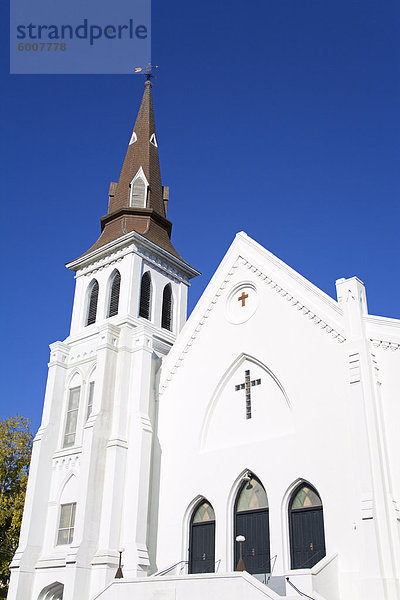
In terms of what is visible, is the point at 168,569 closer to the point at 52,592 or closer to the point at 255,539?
the point at 255,539

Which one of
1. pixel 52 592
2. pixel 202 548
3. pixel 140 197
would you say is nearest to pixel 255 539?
pixel 202 548

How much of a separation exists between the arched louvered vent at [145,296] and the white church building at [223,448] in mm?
109

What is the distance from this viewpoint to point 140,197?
95.5 ft

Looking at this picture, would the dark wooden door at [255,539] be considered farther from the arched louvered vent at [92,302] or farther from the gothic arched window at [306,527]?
the arched louvered vent at [92,302]

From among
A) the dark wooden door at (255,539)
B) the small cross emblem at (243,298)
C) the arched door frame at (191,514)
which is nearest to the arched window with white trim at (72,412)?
the arched door frame at (191,514)

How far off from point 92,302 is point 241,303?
27.1 ft

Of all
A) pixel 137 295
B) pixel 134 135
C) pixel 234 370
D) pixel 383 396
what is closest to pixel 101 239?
pixel 137 295

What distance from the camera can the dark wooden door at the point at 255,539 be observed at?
17.2 metres

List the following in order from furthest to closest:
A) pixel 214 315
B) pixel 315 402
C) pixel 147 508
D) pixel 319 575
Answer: pixel 214 315 < pixel 147 508 < pixel 315 402 < pixel 319 575

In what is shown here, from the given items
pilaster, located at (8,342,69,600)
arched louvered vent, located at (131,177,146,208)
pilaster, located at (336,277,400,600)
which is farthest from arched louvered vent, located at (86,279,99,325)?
pilaster, located at (336,277,400,600)

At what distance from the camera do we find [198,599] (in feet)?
46.9

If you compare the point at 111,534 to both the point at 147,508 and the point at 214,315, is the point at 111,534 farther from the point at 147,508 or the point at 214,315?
the point at 214,315

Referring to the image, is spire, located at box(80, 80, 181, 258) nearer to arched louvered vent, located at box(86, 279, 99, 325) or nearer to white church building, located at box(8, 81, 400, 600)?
arched louvered vent, located at box(86, 279, 99, 325)

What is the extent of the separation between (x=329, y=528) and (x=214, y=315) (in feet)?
27.9
